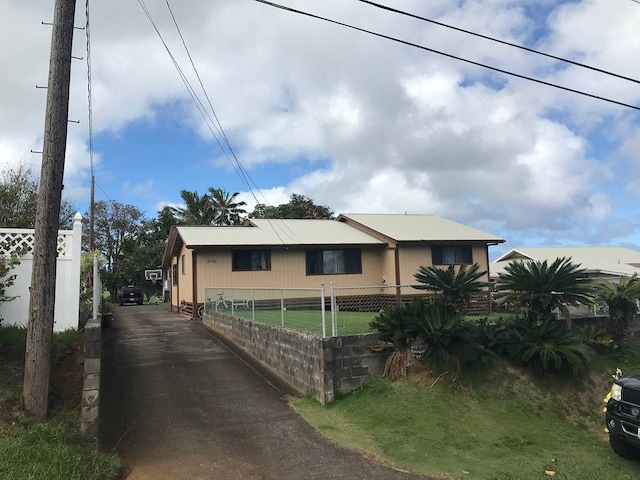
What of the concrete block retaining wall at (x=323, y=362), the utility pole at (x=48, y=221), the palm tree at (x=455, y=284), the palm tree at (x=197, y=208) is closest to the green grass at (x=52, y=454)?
the utility pole at (x=48, y=221)

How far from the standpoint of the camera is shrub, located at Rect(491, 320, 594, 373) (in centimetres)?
894

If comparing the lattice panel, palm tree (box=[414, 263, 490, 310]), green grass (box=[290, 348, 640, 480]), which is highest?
the lattice panel

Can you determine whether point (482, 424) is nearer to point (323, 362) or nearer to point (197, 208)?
point (323, 362)

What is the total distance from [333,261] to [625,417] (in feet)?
49.8

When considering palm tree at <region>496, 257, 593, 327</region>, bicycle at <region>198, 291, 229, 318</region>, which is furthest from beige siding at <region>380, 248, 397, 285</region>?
palm tree at <region>496, 257, 593, 327</region>

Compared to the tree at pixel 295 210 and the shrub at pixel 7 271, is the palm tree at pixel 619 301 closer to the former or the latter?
the shrub at pixel 7 271

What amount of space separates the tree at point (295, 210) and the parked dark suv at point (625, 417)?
38.6 meters

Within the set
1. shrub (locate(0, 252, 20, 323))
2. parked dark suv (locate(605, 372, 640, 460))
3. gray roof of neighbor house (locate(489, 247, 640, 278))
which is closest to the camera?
parked dark suv (locate(605, 372, 640, 460))

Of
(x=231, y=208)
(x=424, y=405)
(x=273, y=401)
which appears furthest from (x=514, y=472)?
(x=231, y=208)

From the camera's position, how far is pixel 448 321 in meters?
8.51

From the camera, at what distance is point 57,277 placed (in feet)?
28.5

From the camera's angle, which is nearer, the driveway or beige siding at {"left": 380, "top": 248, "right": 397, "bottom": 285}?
the driveway

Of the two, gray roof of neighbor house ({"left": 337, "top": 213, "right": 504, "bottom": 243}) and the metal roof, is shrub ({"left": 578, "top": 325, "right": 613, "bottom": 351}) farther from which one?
the metal roof

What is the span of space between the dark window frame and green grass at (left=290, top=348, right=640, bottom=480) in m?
11.7
